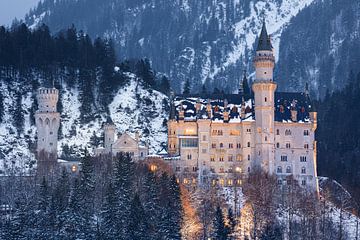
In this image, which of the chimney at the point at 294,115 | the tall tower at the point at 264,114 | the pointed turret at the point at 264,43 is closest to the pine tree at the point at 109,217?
the tall tower at the point at 264,114

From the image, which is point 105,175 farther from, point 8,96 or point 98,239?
point 8,96

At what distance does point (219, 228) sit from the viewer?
345 ft

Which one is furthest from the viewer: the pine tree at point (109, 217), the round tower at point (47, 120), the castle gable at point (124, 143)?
the round tower at point (47, 120)

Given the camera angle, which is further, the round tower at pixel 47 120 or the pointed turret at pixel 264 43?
the round tower at pixel 47 120

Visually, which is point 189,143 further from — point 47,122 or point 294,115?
point 47,122

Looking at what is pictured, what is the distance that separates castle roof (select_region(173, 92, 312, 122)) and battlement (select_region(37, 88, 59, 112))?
17.6 m

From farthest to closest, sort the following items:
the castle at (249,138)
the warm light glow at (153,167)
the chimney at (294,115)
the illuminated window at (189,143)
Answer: the chimney at (294,115), the illuminated window at (189,143), the castle at (249,138), the warm light glow at (153,167)

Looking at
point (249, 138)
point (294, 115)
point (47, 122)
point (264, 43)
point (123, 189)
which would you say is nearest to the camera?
point (123, 189)

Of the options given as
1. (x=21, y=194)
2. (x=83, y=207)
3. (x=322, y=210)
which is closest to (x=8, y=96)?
(x=21, y=194)

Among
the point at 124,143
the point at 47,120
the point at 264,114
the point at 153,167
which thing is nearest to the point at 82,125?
the point at 47,120

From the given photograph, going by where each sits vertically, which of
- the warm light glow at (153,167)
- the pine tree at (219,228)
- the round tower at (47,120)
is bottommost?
the pine tree at (219,228)

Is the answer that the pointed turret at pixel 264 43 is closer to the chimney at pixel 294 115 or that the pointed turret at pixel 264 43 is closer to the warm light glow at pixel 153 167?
the chimney at pixel 294 115

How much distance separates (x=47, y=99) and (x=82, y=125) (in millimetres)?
8486

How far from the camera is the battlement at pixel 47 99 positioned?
13700 cm
